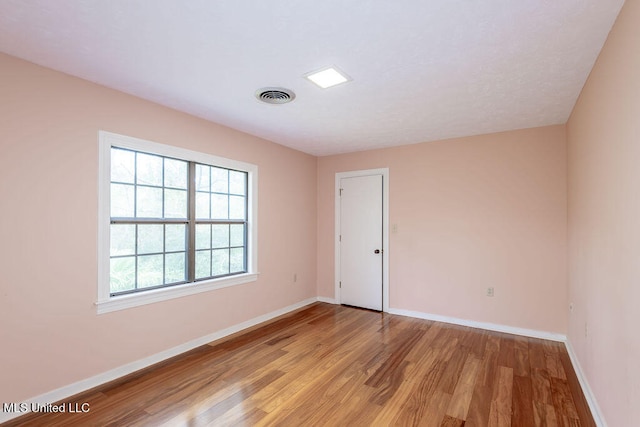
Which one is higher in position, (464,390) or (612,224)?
(612,224)

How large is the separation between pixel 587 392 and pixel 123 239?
154 inches

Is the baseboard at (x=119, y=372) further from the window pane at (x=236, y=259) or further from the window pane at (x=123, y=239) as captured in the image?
the window pane at (x=123, y=239)

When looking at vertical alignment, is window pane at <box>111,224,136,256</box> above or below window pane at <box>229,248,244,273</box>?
above

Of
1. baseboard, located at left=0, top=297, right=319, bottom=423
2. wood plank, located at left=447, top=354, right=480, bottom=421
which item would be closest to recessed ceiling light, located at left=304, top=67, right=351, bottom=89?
wood plank, located at left=447, top=354, right=480, bottom=421

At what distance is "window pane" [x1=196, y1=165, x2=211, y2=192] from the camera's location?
3439 mm

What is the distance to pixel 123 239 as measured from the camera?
2.78m

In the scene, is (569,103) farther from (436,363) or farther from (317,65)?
(436,363)

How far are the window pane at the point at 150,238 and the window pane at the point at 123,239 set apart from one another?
61 mm

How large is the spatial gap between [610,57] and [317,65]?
176 cm

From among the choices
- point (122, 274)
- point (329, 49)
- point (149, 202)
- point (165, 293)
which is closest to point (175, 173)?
point (149, 202)

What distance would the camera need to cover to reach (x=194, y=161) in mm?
3316

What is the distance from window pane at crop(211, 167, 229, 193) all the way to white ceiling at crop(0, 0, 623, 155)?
0.75 meters

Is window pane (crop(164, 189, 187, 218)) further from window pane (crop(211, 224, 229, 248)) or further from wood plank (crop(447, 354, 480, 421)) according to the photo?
wood plank (crop(447, 354, 480, 421))

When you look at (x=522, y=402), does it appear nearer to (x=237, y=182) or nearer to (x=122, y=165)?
(x=237, y=182)
